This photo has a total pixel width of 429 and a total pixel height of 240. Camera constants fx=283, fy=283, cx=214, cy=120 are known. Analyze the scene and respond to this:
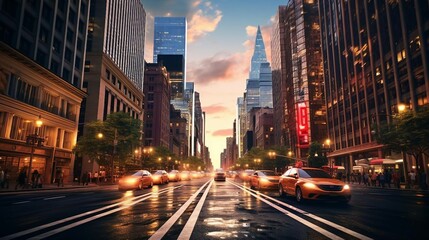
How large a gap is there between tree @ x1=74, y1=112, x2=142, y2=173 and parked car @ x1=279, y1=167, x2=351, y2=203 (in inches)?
1132

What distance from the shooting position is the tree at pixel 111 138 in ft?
124

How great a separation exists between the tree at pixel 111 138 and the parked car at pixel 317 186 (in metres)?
28.7

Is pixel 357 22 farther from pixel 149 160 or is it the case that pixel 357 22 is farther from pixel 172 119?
pixel 172 119

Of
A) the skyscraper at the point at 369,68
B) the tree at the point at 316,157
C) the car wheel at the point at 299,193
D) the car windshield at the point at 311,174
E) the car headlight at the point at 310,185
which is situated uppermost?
the skyscraper at the point at 369,68

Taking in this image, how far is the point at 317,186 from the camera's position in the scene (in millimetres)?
11141

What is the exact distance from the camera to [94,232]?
239 inches

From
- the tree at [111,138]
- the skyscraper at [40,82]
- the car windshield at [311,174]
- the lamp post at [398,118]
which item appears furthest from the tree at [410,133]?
the skyscraper at [40,82]

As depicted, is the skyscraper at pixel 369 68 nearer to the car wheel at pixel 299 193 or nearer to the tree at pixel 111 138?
the car wheel at pixel 299 193

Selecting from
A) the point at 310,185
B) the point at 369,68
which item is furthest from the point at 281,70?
the point at 310,185

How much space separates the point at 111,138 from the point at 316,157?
41.0 metres

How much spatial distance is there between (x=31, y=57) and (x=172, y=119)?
134 metres

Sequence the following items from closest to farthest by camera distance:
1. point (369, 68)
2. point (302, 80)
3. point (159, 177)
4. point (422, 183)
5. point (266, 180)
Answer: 1. point (266, 180)
2. point (422, 183)
3. point (159, 177)
4. point (369, 68)
5. point (302, 80)

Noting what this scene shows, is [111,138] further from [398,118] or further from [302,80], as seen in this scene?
[302,80]

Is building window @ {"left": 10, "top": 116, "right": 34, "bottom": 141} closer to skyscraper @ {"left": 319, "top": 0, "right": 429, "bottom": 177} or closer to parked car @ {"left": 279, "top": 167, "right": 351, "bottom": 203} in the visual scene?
parked car @ {"left": 279, "top": 167, "right": 351, "bottom": 203}
